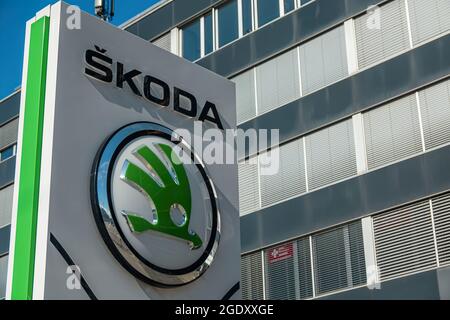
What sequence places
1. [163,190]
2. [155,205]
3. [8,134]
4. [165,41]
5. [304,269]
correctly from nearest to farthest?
[155,205]
[163,190]
[304,269]
[165,41]
[8,134]

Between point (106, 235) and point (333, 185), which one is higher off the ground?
point (333, 185)

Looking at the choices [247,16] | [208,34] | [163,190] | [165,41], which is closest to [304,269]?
[247,16]

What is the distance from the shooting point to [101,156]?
7855 millimetres

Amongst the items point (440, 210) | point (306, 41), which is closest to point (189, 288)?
point (440, 210)

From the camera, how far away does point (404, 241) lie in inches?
910

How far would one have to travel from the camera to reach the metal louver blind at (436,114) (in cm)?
2333

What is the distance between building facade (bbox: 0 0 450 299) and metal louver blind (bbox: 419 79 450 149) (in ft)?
0.09

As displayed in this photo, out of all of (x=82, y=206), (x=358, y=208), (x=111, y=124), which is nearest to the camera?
(x=82, y=206)

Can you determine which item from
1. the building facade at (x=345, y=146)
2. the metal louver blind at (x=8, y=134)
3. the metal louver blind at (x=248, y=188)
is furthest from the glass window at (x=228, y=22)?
the metal louver blind at (x=8, y=134)

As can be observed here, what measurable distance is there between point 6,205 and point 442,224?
2031cm

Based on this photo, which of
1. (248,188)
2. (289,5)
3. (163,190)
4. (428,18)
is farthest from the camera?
(289,5)

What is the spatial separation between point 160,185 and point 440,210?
1574 centimetres

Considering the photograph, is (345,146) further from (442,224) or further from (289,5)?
Answer: (289,5)

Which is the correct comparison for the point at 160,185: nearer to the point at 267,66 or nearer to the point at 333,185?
the point at 333,185
